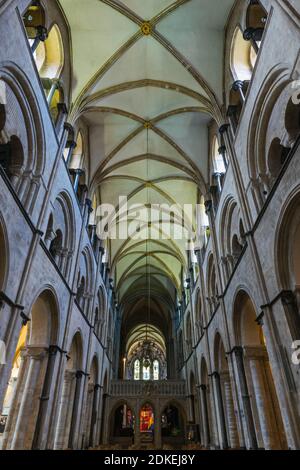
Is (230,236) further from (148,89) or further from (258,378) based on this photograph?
(148,89)

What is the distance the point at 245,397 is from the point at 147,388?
13.6 m

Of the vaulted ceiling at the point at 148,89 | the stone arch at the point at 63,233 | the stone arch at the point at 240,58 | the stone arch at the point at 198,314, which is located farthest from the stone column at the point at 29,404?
the stone arch at the point at 240,58

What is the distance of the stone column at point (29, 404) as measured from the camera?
29.4 ft

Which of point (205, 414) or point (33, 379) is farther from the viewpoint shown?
point (205, 414)

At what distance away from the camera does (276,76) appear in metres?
8.16

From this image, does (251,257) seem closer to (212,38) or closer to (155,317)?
(212,38)

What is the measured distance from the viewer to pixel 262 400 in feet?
31.5

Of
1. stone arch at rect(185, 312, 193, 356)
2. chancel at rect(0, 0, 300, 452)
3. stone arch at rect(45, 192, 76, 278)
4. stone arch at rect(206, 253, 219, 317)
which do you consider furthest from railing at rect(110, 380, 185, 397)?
stone arch at rect(45, 192, 76, 278)

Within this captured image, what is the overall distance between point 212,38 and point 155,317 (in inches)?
1202

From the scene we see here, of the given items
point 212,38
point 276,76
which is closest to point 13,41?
point 276,76

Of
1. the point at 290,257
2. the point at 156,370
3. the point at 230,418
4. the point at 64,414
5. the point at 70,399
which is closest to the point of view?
the point at 290,257

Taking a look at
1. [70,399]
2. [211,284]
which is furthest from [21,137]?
[211,284]

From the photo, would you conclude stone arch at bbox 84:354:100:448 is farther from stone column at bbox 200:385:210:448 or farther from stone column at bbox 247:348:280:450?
stone column at bbox 247:348:280:450

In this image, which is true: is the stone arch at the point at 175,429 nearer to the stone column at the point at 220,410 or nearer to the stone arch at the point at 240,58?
the stone column at the point at 220,410
